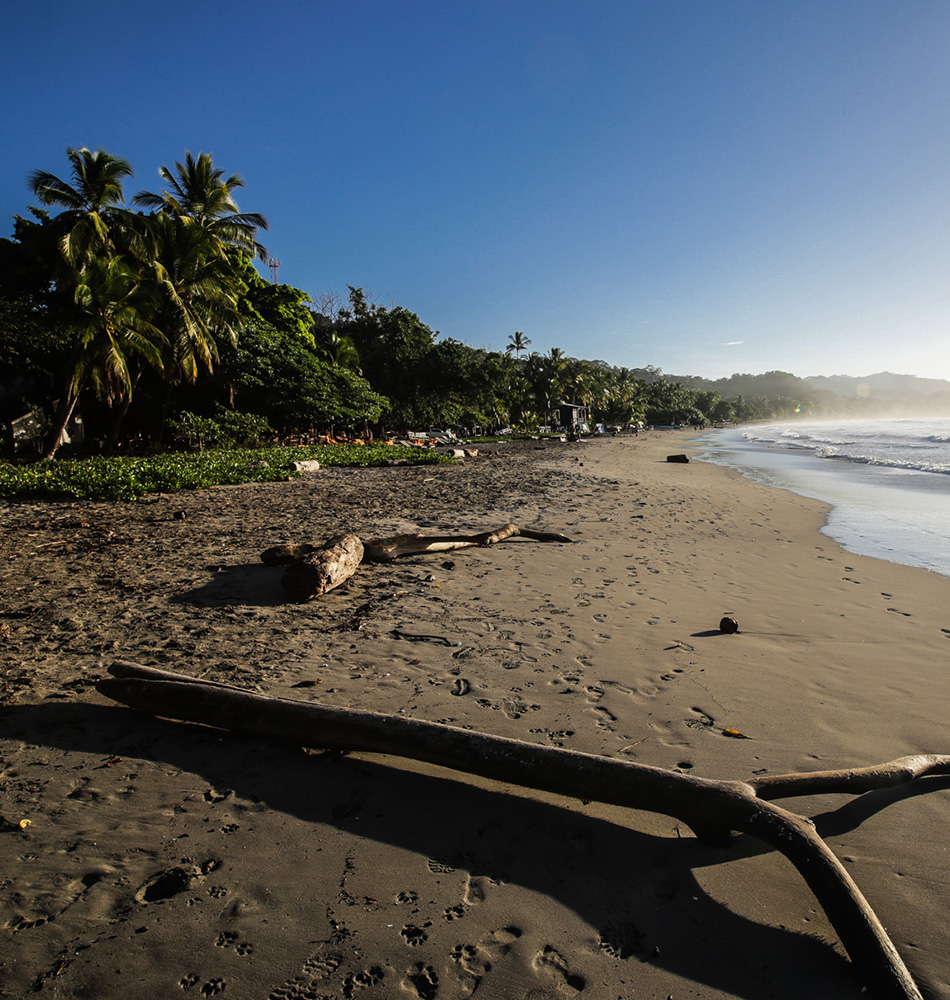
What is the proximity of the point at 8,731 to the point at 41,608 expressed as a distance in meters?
2.41

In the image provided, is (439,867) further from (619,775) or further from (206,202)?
(206,202)

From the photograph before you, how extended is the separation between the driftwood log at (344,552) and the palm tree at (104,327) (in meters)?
17.0

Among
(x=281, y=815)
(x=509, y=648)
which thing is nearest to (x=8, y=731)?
(x=281, y=815)

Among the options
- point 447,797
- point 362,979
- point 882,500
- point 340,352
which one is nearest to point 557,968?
point 362,979

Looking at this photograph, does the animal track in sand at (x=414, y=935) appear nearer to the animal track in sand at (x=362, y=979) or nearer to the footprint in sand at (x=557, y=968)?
the animal track in sand at (x=362, y=979)

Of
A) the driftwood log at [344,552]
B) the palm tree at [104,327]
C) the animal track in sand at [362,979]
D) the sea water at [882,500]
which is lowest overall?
the sea water at [882,500]

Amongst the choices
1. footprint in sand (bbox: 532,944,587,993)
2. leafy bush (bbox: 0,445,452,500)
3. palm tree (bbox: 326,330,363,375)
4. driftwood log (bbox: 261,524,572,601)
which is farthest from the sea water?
palm tree (bbox: 326,330,363,375)

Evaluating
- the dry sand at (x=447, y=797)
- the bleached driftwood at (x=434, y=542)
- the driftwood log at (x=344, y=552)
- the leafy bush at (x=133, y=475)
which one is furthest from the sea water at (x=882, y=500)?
the leafy bush at (x=133, y=475)

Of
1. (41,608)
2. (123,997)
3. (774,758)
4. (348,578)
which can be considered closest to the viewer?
(123,997)

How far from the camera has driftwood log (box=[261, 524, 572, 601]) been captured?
546 centimetres

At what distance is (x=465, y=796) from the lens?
8.80 feet

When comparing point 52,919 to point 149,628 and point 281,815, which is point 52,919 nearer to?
point 281,815

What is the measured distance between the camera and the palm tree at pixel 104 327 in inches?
725

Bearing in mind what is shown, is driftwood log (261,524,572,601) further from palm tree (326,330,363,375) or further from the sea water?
palm tree (326,330,363,375)
